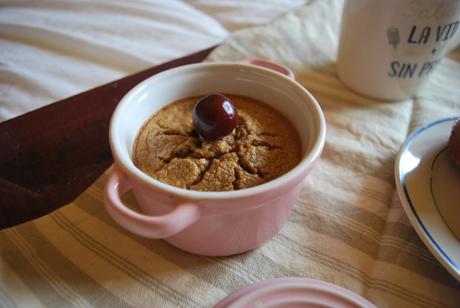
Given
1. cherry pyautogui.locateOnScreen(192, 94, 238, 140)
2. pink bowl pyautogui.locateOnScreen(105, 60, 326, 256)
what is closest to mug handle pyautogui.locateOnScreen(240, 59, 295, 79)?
pink bowl pyautogui.locateOnScreen(105, 60, 326, 256)

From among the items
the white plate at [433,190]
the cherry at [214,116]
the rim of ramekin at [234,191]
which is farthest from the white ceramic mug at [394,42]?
the cherry at [214,116]

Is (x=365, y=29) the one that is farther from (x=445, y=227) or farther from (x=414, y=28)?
(x=445, y=227)

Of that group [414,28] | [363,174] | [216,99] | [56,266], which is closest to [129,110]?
[216,99]

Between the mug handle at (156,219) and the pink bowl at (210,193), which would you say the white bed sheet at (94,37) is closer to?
the pink bowl at (210,193)

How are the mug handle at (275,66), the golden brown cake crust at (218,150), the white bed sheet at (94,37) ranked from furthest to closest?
the white bed sheet at (94,37), the mug handle at (275,66), the golden brown cake crust at (218,150)

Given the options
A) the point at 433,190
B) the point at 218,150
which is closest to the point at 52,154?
the point at 218,150

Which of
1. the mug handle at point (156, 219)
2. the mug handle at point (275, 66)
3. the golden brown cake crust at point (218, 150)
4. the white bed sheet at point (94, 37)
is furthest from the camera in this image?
the white bed sheet at point (94, 37)
